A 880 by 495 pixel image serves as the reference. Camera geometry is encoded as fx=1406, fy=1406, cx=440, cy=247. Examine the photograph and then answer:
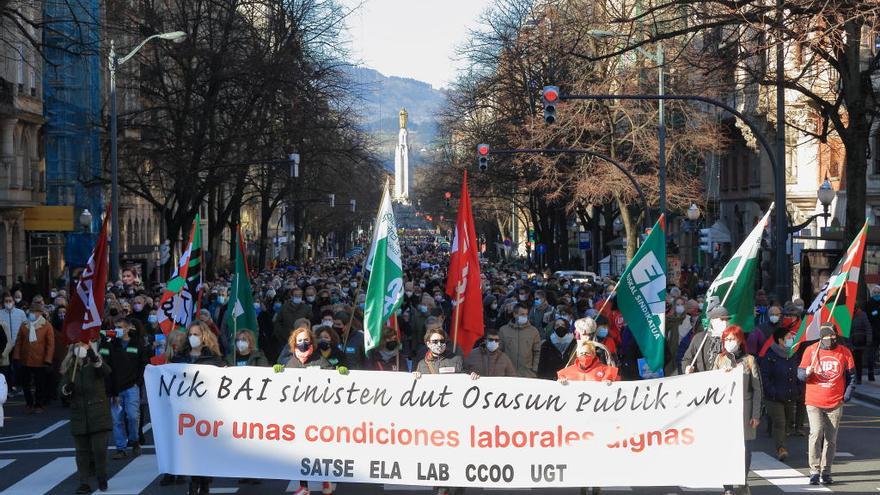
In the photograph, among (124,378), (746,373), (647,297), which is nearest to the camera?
(746,373)

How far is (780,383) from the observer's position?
14.7m

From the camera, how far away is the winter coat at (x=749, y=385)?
11531 mm

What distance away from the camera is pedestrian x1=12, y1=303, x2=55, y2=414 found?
66.9 ft

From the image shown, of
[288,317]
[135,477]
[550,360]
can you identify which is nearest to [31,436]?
[135,477]

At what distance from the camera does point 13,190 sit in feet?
138

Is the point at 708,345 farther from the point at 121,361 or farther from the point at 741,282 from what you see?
the point at 121,361

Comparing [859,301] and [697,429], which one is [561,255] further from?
[697,429]

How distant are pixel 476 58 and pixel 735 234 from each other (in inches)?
507

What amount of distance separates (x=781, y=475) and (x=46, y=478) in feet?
23.5

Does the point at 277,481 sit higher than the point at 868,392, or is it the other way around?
the point at 277,481

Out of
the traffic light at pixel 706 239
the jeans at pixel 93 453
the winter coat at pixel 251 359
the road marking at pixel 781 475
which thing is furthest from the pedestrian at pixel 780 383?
the traffic light at pixel 706 239

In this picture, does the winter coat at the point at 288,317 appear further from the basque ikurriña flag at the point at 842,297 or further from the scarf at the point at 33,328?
the basque ikurriña flag at the point at 842,297

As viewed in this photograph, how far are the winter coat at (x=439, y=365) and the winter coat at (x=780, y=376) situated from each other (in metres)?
4.34

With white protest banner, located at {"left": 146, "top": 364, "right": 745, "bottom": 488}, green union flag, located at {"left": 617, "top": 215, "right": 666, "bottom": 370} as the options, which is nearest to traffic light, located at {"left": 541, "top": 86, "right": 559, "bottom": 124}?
green union flag, located at {"left": 617, "top": 215, "right": 666, "bottom": 370}
